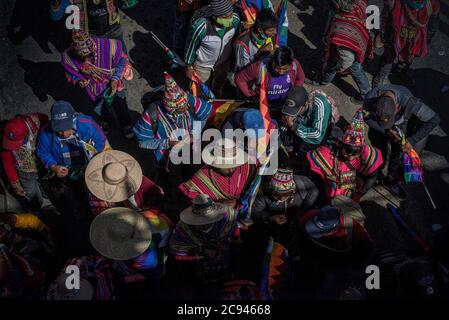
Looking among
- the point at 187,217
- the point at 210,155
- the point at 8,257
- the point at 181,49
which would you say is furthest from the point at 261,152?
the point at 8,257

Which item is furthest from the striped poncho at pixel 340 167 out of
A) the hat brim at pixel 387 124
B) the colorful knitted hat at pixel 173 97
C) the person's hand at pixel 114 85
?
the person's hand at pixel 114 85

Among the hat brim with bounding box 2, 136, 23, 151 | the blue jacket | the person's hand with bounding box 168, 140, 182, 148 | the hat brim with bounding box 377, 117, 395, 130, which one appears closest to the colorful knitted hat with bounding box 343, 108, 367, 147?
the hat brim with bounding box 377, 117, 395, 130

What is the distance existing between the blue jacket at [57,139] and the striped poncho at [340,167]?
8.32 feet

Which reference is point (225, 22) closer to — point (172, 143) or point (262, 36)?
point (262, 36)

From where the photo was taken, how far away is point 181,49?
8016mm

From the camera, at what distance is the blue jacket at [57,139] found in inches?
243

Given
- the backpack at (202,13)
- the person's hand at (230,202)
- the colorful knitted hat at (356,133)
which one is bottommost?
the person's hand at (230,202)

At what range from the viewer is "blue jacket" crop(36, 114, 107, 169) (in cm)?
617

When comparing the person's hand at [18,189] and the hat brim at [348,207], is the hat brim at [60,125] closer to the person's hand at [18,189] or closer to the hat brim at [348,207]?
the person's hand at [18,189]

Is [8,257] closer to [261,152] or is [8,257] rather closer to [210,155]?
[210,155]

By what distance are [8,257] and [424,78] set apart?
21.1 feet

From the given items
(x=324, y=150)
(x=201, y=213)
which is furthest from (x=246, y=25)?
(x=201, y=213)

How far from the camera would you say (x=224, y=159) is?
5.86 meters

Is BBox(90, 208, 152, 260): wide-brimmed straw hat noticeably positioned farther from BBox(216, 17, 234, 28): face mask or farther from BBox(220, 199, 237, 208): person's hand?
BBox(216, 17, 234, 28): face mask
